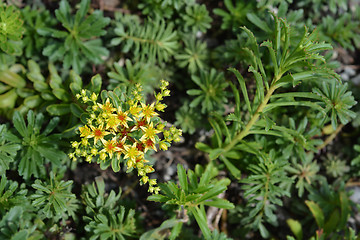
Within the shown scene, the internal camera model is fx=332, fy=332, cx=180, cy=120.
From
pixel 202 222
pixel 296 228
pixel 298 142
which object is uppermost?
pixel 298 142

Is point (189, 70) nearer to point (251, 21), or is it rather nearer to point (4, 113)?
point (251, 21)

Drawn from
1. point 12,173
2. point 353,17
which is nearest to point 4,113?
point 12,173

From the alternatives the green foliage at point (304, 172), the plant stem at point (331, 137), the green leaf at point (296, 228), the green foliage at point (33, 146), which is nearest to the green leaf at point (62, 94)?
the green foliage at point (33, 146)

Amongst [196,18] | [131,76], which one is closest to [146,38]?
[131,76]

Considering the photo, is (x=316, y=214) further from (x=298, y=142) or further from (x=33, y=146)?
(x=33, y=146)

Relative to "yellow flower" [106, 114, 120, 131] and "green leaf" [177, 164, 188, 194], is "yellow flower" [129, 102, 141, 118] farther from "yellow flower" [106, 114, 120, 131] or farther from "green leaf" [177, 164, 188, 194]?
"green leaf" [177, 164, 188, 194]

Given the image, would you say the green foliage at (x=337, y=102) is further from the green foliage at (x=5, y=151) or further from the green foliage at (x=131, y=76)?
the green foliage at (x=5, y=151)
